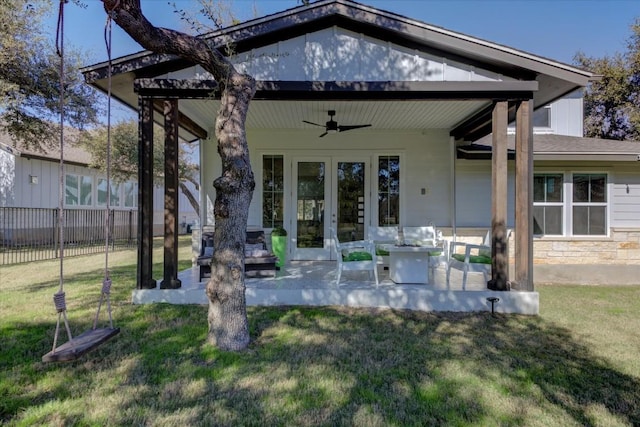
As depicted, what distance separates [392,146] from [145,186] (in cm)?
500

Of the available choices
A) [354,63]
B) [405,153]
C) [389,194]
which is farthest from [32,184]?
[354,63]

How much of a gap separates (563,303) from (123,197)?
17602 mm

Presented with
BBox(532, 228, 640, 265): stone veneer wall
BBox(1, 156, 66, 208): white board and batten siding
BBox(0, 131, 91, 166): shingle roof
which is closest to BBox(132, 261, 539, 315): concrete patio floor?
BBox(532, 228, 640, 265): stone veneer wall

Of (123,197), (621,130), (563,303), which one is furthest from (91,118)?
(621,130)

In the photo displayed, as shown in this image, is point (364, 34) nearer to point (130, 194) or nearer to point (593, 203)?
point (593, 203)

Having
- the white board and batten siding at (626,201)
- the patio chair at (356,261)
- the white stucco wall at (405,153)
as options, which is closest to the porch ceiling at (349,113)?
the white stucco wall at (405,153)

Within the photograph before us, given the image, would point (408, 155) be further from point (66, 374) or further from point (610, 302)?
point (66, 374)

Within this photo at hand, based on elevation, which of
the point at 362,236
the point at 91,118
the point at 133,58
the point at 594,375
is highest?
the point at 91,118

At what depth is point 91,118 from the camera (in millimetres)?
12055

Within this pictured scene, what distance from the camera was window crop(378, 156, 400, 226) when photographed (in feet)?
26.1

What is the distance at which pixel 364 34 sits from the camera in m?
4.99

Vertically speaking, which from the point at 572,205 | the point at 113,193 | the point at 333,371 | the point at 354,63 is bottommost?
the point at 333,371

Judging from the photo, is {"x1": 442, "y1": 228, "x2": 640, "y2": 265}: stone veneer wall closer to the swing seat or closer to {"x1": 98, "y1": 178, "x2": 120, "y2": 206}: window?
the swing seat

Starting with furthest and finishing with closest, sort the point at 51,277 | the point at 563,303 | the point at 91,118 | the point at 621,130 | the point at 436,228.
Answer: the point at 621,130 < the point at 91,118 < the point at 436,228 < the point at 51,277 < the point at 563,303
